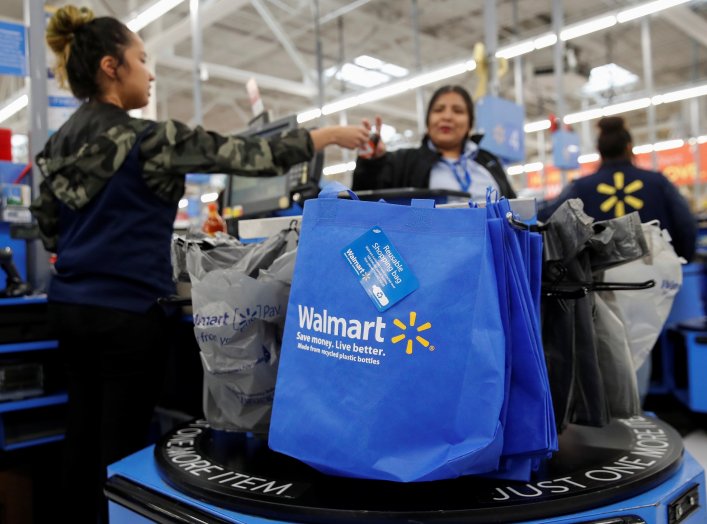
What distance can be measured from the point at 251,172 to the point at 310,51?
35.4 ft

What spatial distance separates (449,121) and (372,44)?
31.2 ft

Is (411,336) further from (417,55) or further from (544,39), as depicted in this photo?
(417,55)

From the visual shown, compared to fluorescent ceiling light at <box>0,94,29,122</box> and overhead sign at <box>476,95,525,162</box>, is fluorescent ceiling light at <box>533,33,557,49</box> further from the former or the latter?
fluorescent ceiling light at <box>0,94,29,122</box>

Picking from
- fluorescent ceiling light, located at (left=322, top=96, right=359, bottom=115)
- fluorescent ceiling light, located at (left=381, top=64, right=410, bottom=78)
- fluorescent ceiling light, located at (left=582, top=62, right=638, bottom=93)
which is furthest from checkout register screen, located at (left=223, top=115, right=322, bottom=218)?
fluorescent ceiling light, located at (left=582, top=62, right=638, bottom=93)

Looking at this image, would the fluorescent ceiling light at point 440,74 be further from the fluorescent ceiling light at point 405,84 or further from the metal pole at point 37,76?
the metal pole at point 37,76

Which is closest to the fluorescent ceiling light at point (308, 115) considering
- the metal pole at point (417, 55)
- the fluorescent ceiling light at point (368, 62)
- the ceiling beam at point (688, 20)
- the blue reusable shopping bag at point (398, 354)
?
the fluorescent ceiling light at point (368, 62)

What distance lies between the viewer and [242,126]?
1616cm

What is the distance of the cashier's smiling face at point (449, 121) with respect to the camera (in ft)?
7.82

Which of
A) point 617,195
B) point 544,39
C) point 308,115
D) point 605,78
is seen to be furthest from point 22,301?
point 605,78

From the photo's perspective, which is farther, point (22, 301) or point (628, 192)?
point (628, 192)

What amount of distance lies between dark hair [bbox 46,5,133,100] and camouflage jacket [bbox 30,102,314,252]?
0.08 metres

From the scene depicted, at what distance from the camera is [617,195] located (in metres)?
3.15

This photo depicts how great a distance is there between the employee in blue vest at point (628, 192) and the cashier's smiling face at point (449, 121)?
896 millimetres

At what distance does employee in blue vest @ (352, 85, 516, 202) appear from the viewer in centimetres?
231
